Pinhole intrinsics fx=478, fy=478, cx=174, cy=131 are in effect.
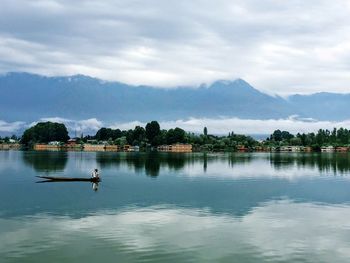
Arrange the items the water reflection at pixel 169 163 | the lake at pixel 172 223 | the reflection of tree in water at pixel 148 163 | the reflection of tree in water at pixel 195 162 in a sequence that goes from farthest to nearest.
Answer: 1. the reflection of tree in water at pixel 195 162
2. the reflection of tree in water at pixel 148 163
3. the water reflection at pixel 169 163
4. the lake at pixel 172 223

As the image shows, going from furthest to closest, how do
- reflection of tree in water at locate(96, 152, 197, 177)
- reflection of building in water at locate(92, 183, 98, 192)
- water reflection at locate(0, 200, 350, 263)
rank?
1. reflection of tree in water at locate(96, 152, 197, 177)
2. reflection of building in water at locate(92, 183, 98, 192)
3. water reflection at locate(0, 200, 350, 263)

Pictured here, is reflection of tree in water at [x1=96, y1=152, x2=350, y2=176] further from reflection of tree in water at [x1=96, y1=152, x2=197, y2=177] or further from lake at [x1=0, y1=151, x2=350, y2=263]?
lake at [x1=0, y1=151, x2=350, y2=263]

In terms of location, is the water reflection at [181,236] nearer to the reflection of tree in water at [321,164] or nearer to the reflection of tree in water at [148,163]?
the reflection of tree in water at [148,163]

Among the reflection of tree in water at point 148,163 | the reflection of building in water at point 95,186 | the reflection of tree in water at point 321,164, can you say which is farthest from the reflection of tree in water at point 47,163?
the reflection of tree in water at point 321,164

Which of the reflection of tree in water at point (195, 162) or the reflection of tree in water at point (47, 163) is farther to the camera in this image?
the reflection of tree in water at point (195, 162)

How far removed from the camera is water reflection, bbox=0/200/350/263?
90.9 feet

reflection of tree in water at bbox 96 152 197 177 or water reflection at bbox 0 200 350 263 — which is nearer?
water reflection at bbox 0 200 350 263

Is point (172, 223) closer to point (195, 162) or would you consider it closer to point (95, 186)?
point (95, 186)

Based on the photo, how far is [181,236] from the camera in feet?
106

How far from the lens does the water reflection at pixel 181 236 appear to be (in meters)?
27.7

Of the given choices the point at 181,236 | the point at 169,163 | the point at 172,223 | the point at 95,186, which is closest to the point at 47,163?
the point at 169,163

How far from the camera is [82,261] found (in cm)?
2633

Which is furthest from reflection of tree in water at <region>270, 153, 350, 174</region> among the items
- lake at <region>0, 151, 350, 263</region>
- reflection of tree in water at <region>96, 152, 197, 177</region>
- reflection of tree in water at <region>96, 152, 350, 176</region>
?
lake at <region>0, 151, 350, 263</region>

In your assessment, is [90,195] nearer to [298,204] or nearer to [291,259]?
[298,204]
